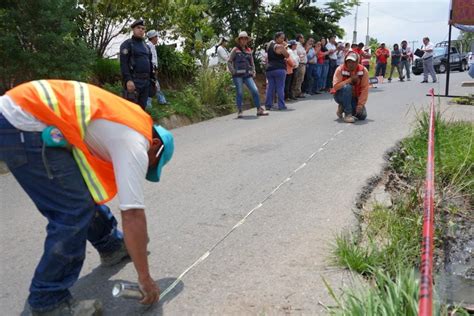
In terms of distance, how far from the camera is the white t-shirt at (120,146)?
2332mm

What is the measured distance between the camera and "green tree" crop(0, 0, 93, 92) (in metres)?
6.72

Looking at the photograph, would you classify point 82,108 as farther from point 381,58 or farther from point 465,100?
point 381,58

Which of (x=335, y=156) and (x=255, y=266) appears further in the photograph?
(x=335, y=156)

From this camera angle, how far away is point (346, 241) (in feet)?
10.9

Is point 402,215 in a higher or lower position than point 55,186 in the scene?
lower

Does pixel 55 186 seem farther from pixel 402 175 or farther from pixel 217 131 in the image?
pixel 217 131

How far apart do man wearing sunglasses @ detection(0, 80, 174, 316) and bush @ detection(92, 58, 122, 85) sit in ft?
24.8

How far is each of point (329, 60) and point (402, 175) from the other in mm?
9195

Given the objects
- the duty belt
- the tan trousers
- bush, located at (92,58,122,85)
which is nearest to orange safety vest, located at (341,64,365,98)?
the duty belt

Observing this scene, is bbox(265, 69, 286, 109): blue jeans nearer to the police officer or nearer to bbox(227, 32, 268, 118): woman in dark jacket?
bbox(227, 32, 268, 118): woman in dark jacket

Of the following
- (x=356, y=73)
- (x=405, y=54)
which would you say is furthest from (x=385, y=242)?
(x=405, y=54)

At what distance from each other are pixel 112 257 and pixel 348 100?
19.9 feet

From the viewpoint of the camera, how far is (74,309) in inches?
98.2

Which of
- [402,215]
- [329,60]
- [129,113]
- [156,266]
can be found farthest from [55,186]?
[329,60]
